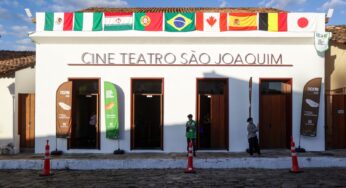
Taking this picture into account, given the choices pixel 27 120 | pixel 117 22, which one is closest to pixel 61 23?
pixel 117 22

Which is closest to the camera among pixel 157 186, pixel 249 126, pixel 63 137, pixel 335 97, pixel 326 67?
pixel 157 186

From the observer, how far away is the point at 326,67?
1969cm

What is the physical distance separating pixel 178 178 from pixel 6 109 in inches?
349

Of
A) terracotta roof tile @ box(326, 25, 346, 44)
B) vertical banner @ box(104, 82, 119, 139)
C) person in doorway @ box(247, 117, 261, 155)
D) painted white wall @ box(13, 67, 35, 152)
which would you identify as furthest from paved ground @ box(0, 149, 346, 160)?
terracotta roof tile @ box(326, 25, 346, 44)

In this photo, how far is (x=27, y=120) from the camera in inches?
750

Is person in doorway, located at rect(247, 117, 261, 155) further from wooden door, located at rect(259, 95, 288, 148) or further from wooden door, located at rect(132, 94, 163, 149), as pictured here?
wooden door, located at rect(132, 94, 163, 149)

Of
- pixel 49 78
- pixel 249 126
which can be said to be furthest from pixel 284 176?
pixel 49 78

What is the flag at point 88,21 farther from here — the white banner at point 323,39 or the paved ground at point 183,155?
the white banner at point 323,39

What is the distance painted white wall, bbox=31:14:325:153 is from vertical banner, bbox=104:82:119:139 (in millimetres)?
351

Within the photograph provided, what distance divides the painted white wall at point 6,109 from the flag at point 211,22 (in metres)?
7.85

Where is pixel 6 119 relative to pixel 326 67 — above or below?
below

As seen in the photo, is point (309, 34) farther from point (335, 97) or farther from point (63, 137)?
point (63, 137)

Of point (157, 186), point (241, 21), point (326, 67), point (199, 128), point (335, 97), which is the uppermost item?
point (241, 21)

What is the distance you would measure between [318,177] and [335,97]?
6.69 meters
